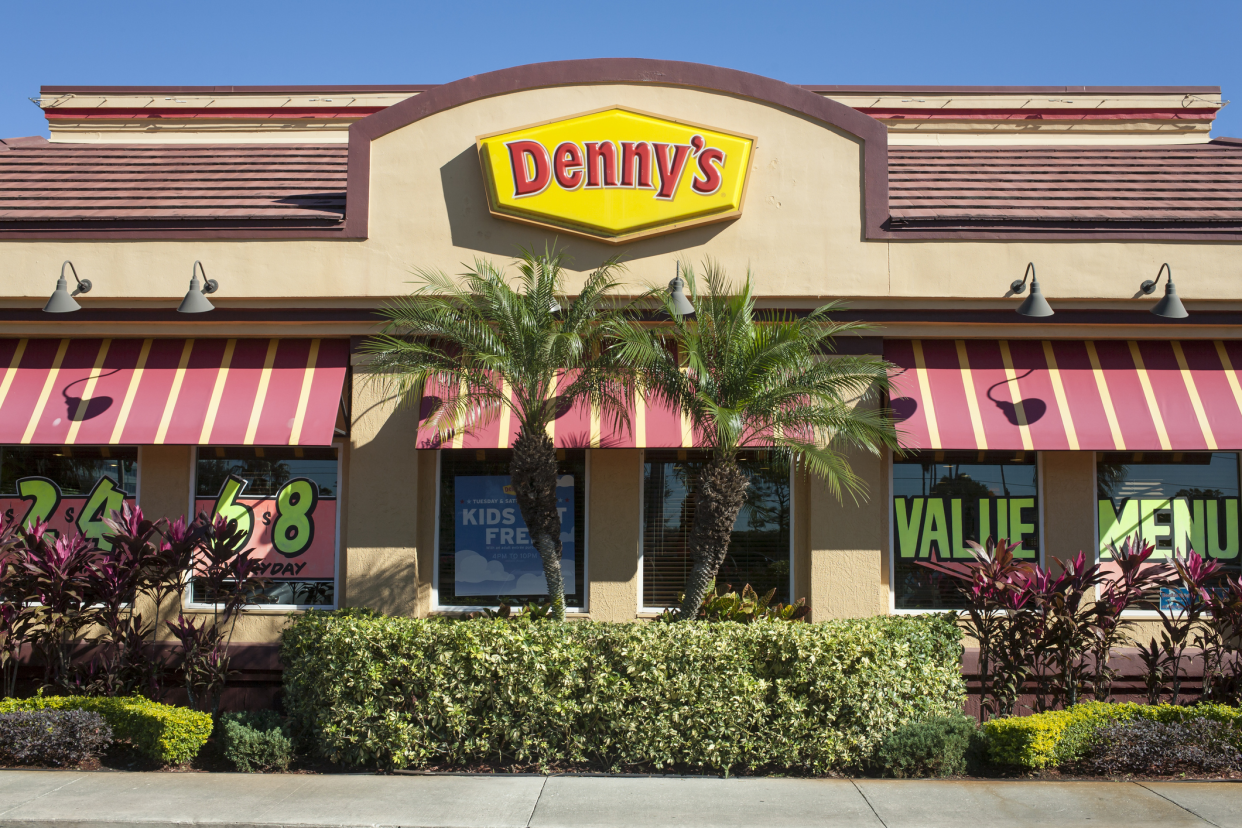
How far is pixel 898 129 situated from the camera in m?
15.2

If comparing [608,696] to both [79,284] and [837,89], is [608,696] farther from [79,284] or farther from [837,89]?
[837,89]

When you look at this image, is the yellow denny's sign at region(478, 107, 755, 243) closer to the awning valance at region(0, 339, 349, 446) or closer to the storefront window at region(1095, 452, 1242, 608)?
the awning valance at region(0, 339, 349, 446)

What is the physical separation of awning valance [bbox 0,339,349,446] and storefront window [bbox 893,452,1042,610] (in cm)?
652

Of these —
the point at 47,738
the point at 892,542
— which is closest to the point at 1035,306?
the point at 892,542

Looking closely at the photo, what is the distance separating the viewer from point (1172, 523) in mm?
11055

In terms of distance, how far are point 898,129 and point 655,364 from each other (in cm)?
823

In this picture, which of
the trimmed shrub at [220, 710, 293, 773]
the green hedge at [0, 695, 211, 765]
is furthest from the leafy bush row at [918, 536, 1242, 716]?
the green hedge at [0, 695, 211, 765]

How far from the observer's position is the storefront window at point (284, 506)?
11.3 meters

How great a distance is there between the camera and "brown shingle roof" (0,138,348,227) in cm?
1155

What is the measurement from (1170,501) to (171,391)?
1136 cm

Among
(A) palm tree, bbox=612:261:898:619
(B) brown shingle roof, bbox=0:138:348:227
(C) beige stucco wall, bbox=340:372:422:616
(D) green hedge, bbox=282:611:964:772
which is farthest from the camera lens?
(B) brown shingle roof, bbox=0:138:348:227

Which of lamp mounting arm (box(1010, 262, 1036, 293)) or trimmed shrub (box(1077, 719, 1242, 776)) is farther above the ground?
lamp mounting arm (box(1010, 262, 1036, 293))

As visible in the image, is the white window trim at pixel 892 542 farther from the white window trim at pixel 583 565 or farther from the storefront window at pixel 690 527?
the white window trim at pixel 583 565

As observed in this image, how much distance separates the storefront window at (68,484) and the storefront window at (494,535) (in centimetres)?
372
